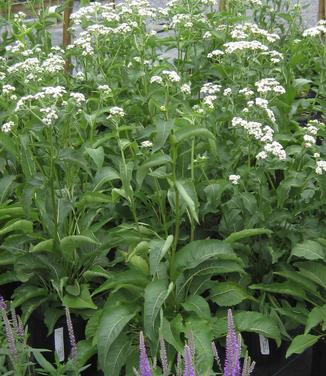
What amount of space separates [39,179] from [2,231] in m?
0.37

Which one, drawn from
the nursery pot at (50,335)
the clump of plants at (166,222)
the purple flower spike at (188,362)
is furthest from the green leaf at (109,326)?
A: the purple flower spike at (188,362)

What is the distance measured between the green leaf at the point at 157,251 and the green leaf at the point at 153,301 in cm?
7

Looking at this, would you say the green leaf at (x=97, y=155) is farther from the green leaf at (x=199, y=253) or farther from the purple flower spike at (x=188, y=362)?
the purple flower spike at (x=188, y=362)

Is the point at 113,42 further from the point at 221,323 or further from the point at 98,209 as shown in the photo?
the point at 221,323

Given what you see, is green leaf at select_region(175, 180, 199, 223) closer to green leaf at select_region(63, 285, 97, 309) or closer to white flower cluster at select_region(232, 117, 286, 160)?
white flower cluster at select_region(232, 117, 286, 160)

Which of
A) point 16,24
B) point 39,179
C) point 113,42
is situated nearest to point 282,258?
point 39,179

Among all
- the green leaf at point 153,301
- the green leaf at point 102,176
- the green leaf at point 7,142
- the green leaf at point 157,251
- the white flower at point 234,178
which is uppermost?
the green leaf at point 7,142

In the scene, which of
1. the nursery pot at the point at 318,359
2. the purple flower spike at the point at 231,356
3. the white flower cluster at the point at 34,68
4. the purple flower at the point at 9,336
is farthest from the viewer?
the white flower cluster at the point at 34,68

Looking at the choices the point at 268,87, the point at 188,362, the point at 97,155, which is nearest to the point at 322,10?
the point at 268,87

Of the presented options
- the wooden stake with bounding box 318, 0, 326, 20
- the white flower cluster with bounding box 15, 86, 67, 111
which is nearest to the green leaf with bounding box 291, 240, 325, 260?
the white flower cluster with bounding box 15, 86, 67, 111

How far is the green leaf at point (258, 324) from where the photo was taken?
2.55 metres

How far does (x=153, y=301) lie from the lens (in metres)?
2.46

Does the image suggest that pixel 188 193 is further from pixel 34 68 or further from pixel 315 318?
pixel 34 68

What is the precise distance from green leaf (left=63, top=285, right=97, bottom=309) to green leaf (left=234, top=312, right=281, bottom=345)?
57cm
